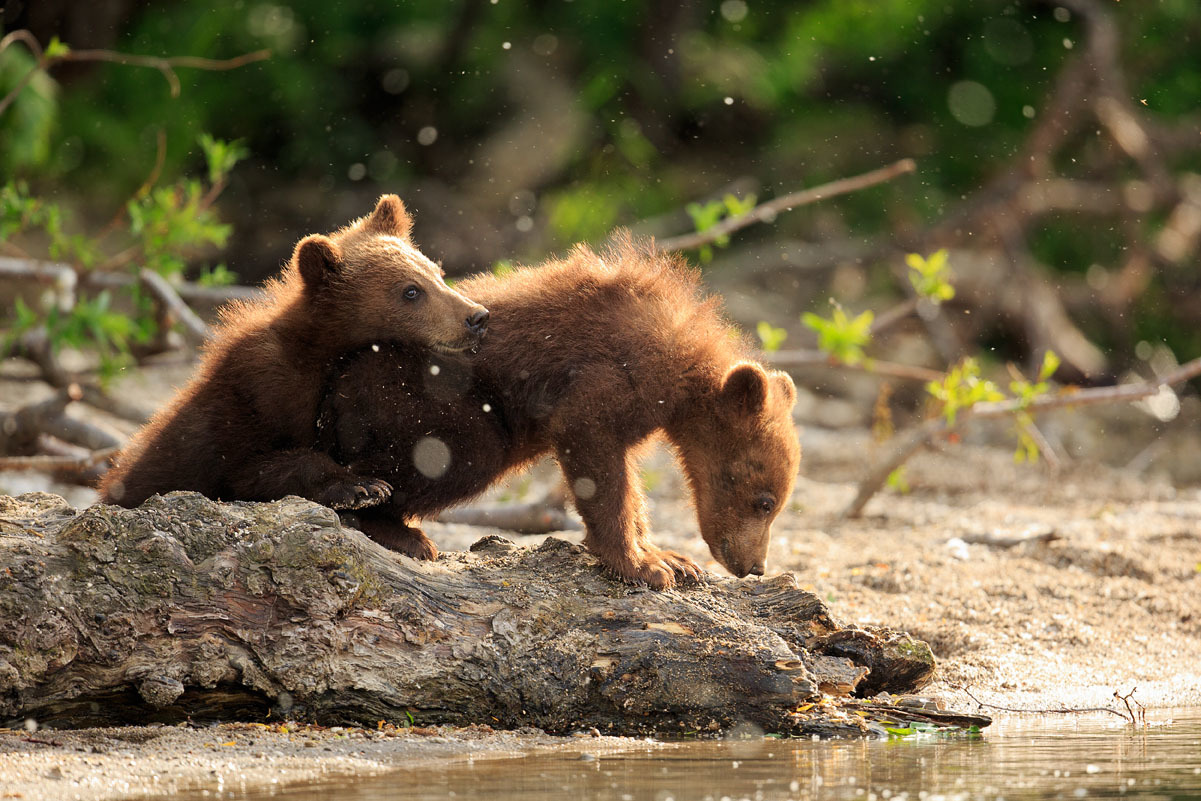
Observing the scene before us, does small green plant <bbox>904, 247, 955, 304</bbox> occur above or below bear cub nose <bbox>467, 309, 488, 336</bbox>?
above

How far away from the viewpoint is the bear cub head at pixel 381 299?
Answer: 4512mm

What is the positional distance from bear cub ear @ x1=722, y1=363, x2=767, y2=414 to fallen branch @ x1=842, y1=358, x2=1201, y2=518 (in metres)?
2.93

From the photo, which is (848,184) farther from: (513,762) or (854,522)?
(513,762)

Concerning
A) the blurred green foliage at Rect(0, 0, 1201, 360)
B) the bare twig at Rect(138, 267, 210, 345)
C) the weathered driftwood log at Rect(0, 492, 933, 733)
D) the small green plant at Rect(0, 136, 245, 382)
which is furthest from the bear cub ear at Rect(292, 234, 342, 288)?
the blurred green foliage at Rect(0, 0, 1201, 360)

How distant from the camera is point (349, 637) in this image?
372 cm

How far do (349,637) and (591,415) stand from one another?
1.05m

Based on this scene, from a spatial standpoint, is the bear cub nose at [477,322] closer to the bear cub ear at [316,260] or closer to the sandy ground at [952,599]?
the bear cub ear at [316,260]

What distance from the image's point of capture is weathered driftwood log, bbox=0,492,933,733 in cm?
352

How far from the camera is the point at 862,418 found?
A: 38.2ft

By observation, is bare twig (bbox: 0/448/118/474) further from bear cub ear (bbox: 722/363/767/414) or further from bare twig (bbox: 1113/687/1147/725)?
bare twig (bbox: 1113/687/1147/725)

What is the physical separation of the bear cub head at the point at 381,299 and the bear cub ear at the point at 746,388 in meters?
0.86

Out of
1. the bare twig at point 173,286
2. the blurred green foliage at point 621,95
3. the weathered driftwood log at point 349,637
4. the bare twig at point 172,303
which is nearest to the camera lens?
the weathered driftwood log at point 349,637

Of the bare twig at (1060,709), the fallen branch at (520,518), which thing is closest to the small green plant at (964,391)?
the fallen branch at (520,518)

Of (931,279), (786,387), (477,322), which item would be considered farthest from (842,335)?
(477,322)
